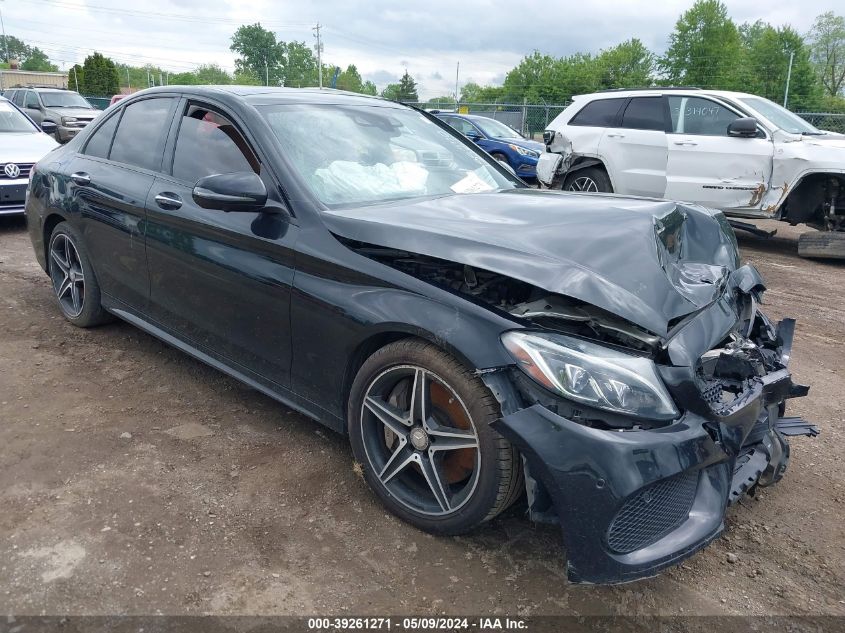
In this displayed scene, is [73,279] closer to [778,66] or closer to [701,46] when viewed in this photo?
[778,66]

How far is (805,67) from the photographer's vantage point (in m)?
54.9

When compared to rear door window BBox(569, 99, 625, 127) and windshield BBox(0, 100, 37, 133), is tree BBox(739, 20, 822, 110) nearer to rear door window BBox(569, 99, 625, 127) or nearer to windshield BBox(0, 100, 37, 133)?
rear door window BBox(569, 99, 625, 127)

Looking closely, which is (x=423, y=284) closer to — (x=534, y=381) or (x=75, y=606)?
(x=534, y=381)

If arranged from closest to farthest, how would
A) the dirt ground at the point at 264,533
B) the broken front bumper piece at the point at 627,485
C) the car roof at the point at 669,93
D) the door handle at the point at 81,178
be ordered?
the broken front bumper piece at the point at 627,485 < the dirt ground at the point at 264,533 < the door handle at the point at 81,178 < the car roof at the point at 669,93

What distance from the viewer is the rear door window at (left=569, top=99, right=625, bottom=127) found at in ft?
29.8

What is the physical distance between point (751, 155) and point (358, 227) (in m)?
Result: 6.84

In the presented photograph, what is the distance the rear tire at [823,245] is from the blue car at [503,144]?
19.8 feet

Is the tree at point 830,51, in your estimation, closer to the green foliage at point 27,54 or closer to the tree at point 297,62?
the tree at point 297,62

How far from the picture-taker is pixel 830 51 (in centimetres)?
7475

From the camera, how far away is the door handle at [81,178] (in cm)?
421

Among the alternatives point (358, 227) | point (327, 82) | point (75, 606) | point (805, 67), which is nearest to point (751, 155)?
point (358, 227)

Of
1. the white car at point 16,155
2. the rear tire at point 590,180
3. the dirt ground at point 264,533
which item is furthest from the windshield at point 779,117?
the white car at point 16,155

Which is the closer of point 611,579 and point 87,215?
point 611,579

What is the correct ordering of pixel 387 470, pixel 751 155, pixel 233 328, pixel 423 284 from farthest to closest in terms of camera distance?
pixel 751 155 < pixel 233 328 < pixel 387 470 < pixel 423 284
